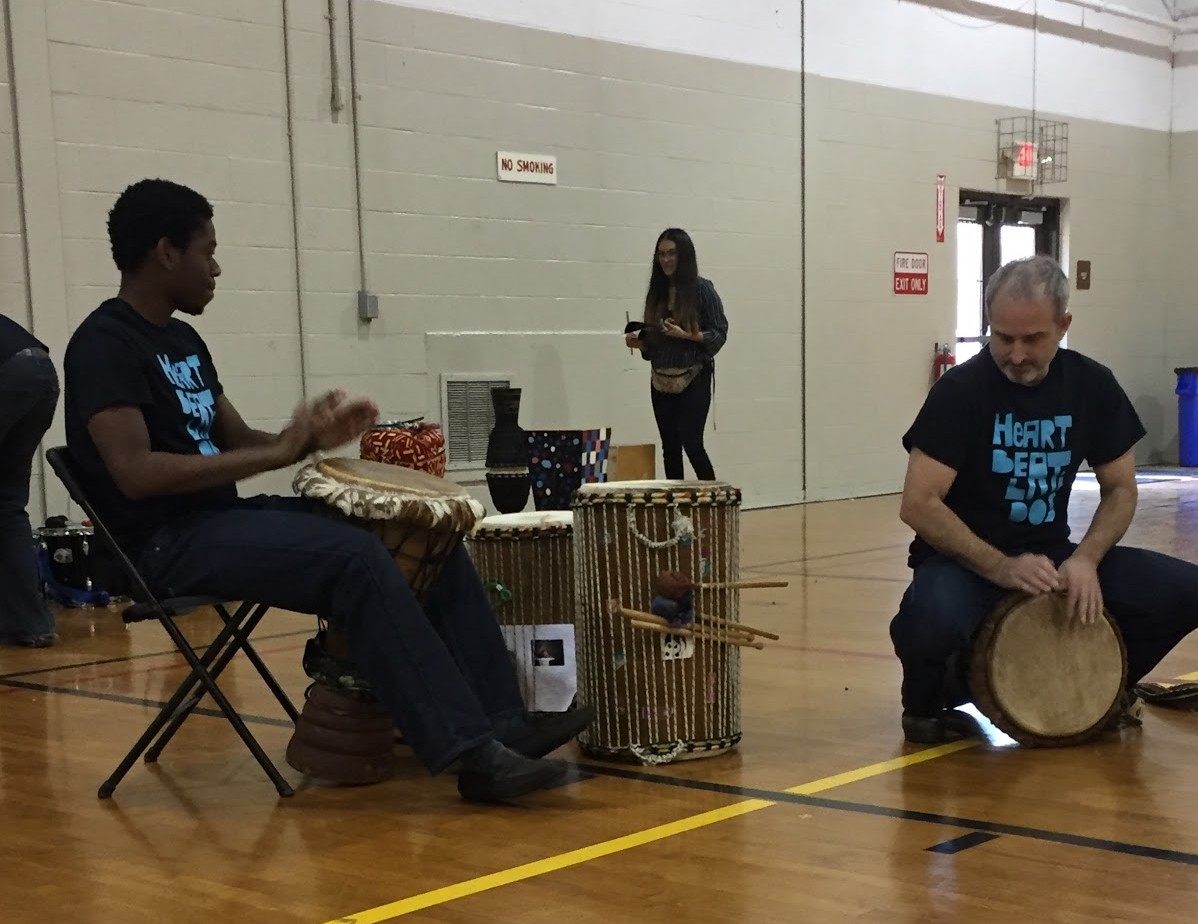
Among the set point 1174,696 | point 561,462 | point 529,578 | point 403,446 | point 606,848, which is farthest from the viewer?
point 561,462

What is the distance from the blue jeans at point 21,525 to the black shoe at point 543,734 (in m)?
A: 2.45

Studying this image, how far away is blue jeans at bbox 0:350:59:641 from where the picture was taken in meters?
4.88

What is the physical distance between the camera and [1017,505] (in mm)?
3346

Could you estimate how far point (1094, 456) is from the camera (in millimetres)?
3410

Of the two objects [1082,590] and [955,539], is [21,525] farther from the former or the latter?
[1082,590]

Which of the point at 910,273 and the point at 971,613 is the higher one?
the point at 910,273

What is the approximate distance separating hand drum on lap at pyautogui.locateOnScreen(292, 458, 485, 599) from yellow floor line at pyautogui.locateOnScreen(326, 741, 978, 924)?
68cm

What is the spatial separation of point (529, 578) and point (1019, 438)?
1.11m

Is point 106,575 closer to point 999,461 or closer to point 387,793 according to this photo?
point 387,793

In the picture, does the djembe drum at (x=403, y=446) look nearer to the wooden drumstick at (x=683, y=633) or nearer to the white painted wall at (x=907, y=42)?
the wooden drumstick at (x=683, y=633)

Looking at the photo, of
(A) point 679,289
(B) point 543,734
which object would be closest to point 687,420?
(A) point 679,289

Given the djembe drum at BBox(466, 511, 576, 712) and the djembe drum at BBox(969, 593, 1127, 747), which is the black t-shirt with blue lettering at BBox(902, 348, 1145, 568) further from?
the djembe drum at BBox(466, 511, 576, 712)

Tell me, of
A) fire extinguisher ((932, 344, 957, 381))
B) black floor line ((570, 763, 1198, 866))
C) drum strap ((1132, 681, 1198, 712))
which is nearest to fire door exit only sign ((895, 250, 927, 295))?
fire extinguisher ((932, 344, 957, 381))


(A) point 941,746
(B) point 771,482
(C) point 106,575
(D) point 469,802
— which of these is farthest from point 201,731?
(B) point 771,482
